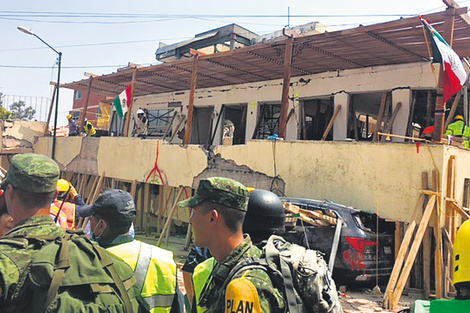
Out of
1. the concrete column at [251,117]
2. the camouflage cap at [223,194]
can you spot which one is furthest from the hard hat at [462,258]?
the concrete column at [251,117]

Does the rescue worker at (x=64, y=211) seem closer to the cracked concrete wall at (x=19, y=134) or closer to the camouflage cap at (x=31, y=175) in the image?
the camouflage cap at (x=31, y=175)

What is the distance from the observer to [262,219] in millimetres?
2420

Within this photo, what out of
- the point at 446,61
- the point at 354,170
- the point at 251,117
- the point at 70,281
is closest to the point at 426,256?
the point at 354,170

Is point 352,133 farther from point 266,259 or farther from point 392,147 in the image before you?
point 266,259

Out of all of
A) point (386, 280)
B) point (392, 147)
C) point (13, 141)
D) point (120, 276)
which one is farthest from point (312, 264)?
point (13, 141)

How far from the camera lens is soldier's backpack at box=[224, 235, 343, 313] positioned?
168 cm

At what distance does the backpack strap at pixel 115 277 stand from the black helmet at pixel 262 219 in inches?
32.5

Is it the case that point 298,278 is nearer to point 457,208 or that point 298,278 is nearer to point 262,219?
point 262,219

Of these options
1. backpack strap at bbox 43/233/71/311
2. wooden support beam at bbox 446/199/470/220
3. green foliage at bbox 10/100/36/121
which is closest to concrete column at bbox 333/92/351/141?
wooden support beam at bbox 446/199/470/220

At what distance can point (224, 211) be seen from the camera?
202 centimetres

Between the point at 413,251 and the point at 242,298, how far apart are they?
5.39m

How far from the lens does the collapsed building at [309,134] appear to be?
693cm

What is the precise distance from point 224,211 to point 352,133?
1099cm

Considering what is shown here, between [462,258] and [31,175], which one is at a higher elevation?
[31,175]
